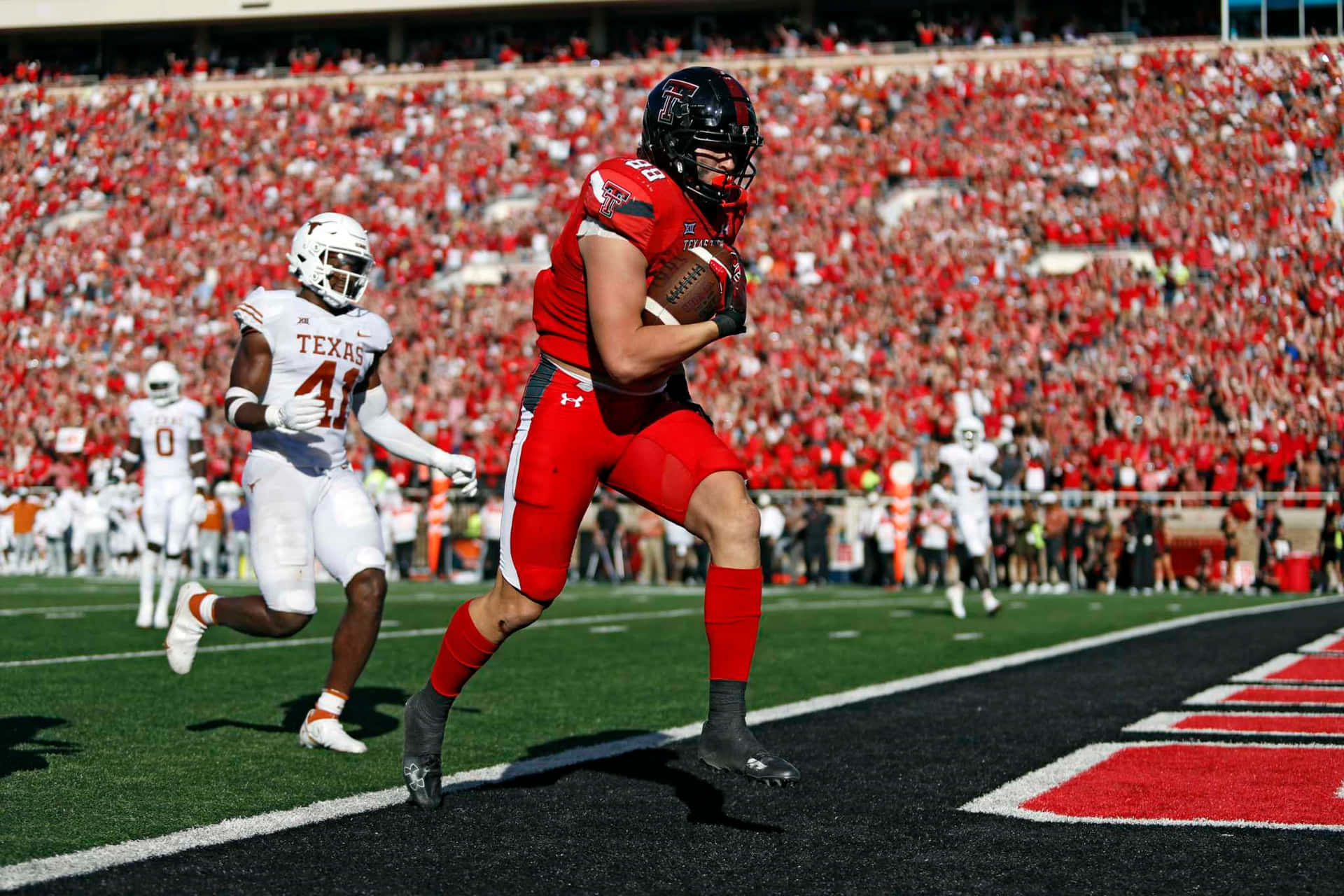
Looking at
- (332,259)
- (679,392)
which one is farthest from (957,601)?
(679,392)

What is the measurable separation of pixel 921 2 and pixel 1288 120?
463 inches

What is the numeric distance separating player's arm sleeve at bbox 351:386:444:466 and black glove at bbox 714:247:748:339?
7.09 feet

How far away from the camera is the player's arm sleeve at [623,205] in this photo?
4.05 metres

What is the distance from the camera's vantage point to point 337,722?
5660 millimetres

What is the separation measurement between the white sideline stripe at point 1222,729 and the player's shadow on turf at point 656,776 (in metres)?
2.00

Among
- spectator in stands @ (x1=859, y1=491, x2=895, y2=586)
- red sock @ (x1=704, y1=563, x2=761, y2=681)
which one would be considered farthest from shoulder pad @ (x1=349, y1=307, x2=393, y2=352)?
spectator in stands @ (x1=859, y1=491, x2=895, y2=586)

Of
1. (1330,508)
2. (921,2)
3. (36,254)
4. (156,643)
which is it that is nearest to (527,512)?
(156,643)

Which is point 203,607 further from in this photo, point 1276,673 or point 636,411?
point 1276,673

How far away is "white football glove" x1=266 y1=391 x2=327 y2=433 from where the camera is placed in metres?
5.39

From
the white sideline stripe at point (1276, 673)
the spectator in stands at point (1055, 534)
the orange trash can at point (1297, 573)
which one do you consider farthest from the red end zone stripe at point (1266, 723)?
the orange trash can at point (1297, 573)

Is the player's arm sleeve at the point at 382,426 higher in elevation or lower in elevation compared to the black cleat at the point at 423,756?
higher

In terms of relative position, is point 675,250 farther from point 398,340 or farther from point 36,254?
point 36,254

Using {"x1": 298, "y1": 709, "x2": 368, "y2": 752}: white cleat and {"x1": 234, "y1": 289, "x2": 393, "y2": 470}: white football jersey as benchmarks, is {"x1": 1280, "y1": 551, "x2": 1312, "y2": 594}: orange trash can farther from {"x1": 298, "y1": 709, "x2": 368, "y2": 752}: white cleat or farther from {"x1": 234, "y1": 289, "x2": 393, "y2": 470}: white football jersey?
{"x1": 298, "y1": 709, "x2": 368, "y2": 752}: white cleat

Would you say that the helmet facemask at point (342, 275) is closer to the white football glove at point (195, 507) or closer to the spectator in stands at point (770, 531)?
the white football glove at point (195, 507)
